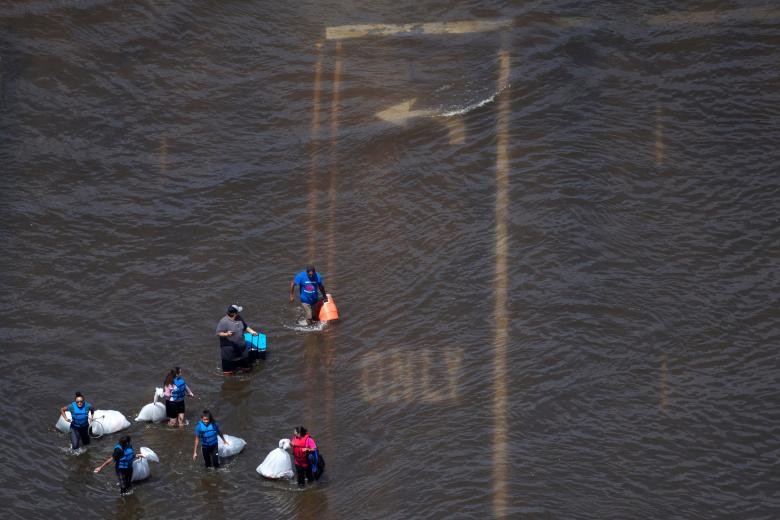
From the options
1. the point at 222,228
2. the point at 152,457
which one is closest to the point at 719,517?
the point at 152,457

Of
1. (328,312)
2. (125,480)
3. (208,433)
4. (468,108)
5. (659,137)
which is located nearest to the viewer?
(125,480)

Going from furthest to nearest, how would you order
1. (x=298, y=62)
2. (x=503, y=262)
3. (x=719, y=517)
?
(x=298, y=62) < (x=503, y=262) < (x=719, y=517)

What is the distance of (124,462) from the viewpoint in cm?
1875

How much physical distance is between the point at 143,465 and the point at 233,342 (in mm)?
3039

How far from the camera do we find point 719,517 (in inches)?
713

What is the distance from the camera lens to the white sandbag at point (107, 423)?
20.2 meters

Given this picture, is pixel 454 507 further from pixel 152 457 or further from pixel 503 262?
pixel 503 262

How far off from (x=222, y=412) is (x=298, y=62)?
1148cm

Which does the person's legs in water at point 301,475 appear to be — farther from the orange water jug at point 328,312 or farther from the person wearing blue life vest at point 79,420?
the orange water jug at point 328,312

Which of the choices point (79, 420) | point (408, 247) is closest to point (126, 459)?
point (79, 420)

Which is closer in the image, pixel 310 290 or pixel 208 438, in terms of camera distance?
pixel 208 438

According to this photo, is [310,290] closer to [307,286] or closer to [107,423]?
[307,286]

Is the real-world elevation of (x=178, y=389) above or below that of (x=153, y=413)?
above

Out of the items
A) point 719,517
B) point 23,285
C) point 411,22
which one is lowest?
point 719,517
